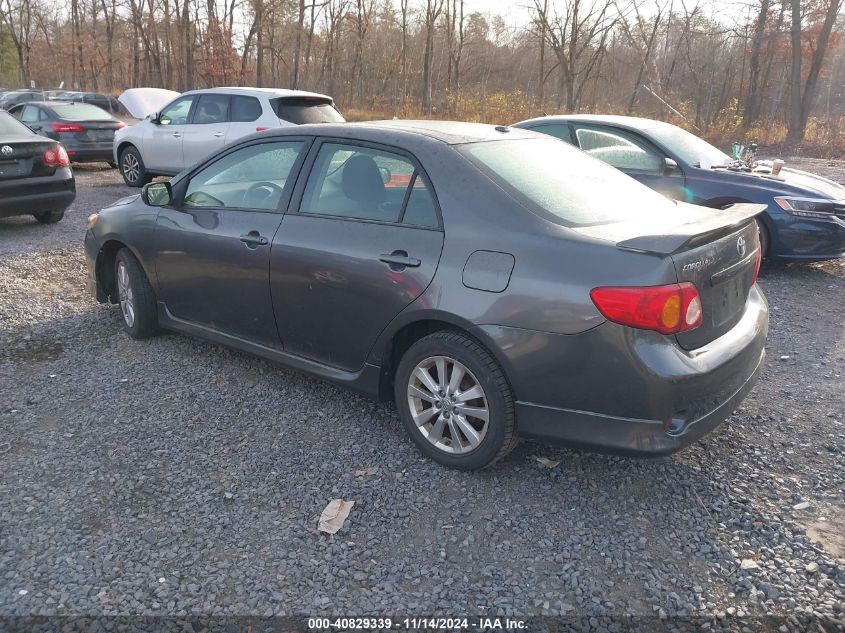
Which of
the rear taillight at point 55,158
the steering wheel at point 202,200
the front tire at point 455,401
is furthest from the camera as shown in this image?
the rear taillight at point 55,158

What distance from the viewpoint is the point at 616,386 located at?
2770 mm

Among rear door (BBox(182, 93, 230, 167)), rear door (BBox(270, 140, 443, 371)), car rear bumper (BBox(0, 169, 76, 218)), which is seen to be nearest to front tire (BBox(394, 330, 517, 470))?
rear door (BBox(270, 140, 443, 371))

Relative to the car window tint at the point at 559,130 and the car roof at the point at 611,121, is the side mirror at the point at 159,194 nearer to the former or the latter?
the car window tint at the point at 559,130

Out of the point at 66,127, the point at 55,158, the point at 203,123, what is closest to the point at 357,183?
the point at 55,158

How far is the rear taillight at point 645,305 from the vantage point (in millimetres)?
2697

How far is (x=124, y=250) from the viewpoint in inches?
194

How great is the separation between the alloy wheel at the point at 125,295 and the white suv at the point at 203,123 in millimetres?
5504

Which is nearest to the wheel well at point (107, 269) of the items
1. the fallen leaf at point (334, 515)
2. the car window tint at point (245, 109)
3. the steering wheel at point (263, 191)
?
the steering wheel at point (263, 191)

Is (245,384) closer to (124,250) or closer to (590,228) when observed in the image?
(124,250)

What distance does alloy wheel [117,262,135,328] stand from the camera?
4.88 meters

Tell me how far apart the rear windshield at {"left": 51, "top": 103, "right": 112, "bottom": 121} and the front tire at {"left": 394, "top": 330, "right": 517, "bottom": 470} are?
13130 millimetres

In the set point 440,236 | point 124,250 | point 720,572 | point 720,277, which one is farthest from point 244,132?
point 720,572

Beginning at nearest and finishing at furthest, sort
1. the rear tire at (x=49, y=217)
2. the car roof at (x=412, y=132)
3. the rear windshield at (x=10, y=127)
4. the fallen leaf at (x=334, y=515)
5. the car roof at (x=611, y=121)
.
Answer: the fallen leaf at (x=334, y=515) → the car roof at (x=412, y=132) → the car roof at (x=611, y=121) → the rear windshield at (x=10, y=127) → the rear tire at (x=49, y=217)

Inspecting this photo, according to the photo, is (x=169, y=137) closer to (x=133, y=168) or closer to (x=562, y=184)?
(x=133, y=168)
